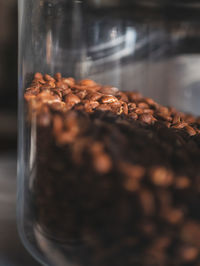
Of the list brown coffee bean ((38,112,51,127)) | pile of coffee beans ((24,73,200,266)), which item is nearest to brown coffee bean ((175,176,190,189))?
pile of coffee beans ((24,73,200,266))

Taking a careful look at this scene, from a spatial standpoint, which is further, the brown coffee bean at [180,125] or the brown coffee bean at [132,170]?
the brown coffee bean at [180,125]

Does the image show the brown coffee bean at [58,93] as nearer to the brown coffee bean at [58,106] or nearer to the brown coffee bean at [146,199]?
the brown coffee bean at [58,106]

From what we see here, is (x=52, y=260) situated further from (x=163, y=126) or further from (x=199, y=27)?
(x=199, y=27)

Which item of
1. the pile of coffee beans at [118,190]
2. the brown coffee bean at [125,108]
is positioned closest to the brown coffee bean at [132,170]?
the pile of coffee beans at [118,190]

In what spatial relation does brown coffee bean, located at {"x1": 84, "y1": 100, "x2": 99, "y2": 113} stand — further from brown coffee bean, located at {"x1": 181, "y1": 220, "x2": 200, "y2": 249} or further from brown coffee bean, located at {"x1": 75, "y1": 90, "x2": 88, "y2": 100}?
brown coffee bean, located at {"x1": 181, "y1": 220, "x2": 200, "y2": 249}

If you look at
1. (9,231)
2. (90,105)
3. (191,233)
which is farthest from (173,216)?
(9,231)

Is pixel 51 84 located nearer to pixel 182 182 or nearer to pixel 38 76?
pixel 38 76

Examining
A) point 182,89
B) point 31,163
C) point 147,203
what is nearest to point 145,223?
point 147,203

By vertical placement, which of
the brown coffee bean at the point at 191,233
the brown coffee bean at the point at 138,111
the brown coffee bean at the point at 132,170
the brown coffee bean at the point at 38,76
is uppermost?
the brown coffee bean at the point at 38,76

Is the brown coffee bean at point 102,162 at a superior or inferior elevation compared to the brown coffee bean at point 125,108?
inferior
